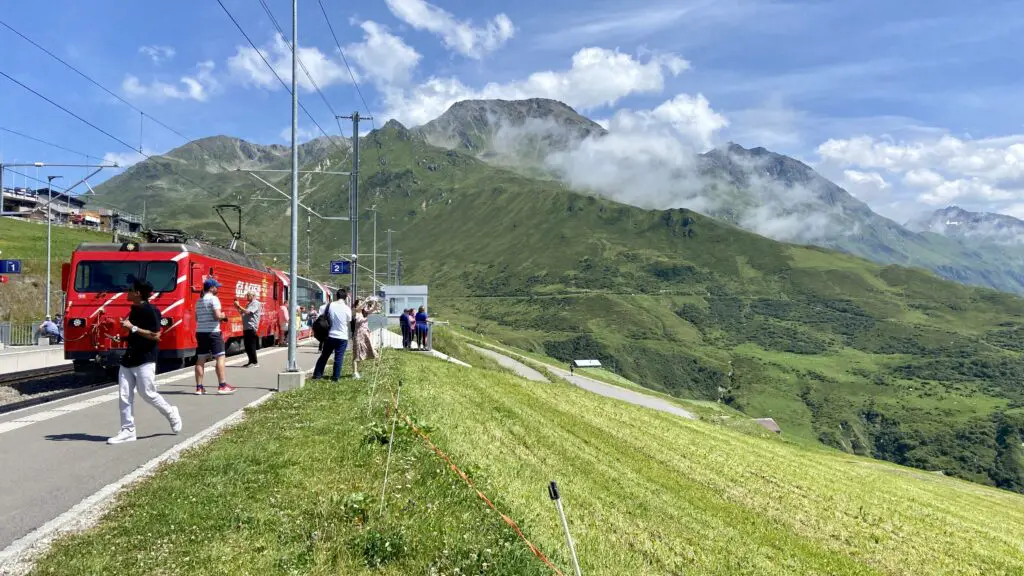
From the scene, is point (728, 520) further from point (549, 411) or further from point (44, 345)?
point (44, 345)

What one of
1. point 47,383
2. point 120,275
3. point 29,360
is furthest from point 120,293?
point 29,360

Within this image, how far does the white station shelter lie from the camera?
54906mm

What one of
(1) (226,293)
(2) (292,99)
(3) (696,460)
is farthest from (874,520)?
(1) (226,293)

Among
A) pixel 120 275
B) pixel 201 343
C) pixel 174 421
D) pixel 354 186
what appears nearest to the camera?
pixel 174 421

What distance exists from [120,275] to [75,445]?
1261 centimetres

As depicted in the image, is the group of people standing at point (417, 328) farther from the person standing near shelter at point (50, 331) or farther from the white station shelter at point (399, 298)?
the white station shelter at point (399, 298)

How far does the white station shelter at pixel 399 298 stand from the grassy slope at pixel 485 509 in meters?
33.8

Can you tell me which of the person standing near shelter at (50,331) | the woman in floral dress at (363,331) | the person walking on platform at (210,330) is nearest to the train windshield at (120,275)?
the woman in floral dress at (363,331)

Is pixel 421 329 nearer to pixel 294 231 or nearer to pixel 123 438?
pixel 294 231

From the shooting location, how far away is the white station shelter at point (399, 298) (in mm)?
54906

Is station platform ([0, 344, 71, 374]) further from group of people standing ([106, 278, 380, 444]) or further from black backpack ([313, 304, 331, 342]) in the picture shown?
black backpack ([313, 304, 331, 342])

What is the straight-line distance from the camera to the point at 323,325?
17.4 metres

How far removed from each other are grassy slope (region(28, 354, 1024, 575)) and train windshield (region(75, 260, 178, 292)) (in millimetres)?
7258

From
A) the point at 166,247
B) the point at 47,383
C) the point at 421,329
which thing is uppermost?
the point at 166,247
